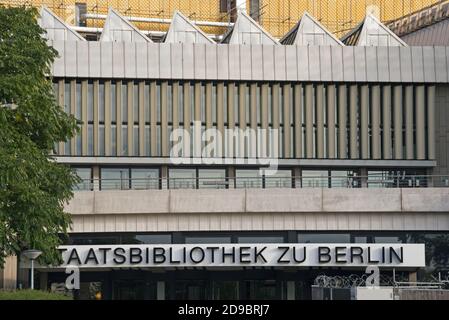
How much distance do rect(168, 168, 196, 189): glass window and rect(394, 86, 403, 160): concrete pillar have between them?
38.7ft

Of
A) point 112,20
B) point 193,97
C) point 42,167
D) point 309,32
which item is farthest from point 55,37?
point 42,167

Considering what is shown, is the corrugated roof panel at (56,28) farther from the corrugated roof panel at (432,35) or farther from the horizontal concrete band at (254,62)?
the corrugated roof panel at (432,35)

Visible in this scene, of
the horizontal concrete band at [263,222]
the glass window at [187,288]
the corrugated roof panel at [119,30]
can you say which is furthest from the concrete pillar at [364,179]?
the corrugated roof panel at [119,30]

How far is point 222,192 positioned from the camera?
52.7 m

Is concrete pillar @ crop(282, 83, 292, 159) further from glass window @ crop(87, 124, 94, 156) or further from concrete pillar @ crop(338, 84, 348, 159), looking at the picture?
glass window @ crop(87, 124, 94, 156)

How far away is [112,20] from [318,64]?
12.4m

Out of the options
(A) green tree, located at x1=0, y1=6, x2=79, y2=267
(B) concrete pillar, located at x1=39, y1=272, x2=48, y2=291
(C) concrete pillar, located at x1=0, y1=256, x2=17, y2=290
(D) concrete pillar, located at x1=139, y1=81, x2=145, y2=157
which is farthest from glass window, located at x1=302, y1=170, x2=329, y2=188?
(A) green tree, located at x1=0, y1=6, x2=79, y2=267

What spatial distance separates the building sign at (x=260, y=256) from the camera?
51.1 metres

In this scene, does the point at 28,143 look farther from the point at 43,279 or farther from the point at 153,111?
the point at 153,111

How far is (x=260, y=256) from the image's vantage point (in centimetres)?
5100

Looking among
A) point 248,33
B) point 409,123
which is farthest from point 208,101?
point 409,123

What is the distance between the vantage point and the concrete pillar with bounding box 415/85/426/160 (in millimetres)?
64688

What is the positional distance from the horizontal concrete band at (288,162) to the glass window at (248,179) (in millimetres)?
828

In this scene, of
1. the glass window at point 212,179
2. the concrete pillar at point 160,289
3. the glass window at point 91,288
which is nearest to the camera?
the glass window at point 91,288
